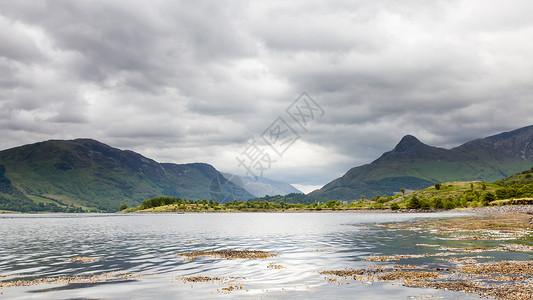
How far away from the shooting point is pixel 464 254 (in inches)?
1857

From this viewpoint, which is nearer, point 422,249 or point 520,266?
point 520,266

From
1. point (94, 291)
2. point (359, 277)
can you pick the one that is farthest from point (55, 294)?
point (359, 277)

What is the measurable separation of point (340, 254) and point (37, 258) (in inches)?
1838

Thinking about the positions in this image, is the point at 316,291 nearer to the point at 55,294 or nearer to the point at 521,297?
the point at 521,297

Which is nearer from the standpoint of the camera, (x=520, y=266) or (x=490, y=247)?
(x=520, y=266)

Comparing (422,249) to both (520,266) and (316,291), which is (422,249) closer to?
→ (520,266)

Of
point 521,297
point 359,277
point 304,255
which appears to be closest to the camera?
point 521,297

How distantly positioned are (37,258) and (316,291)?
4697 centimetres

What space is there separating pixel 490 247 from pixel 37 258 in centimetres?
6962

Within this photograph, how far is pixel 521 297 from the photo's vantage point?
2411 centimetres

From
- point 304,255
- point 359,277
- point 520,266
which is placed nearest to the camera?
point 359,277

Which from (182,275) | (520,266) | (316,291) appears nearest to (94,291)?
(182,275)

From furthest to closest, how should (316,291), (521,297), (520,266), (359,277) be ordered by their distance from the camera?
(520,266), (359,277), (316,291), (521,297)

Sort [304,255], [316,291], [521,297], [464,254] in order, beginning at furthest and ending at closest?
[304,255], [464,254], [316,291], [521,297]
